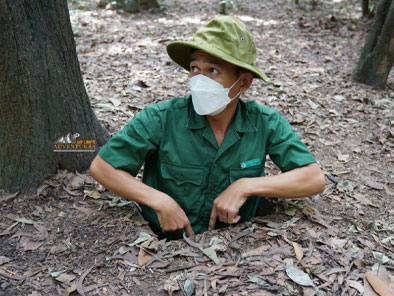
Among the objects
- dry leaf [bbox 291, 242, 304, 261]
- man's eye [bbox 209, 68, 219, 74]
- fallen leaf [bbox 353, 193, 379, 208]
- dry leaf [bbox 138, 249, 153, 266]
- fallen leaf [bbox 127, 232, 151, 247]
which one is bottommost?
fallen leaf [bbox 353, 193, 379, 208]

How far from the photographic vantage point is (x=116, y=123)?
408cm

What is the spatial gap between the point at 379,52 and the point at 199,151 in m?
4.39

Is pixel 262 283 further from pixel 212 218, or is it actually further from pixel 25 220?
pixel 25 220

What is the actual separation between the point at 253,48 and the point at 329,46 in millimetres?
5880

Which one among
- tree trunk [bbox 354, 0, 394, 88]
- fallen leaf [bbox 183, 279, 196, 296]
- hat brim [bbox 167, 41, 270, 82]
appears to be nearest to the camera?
fallen leaf [bbox 183, 279, 196, 296]

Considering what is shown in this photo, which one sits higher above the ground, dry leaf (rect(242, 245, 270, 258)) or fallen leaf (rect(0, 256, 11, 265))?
dry leaf (rect(242, 245, 270, 258))

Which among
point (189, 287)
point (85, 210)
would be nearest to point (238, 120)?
point (189, 287)

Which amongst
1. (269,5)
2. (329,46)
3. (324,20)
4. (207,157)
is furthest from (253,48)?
(269,5)

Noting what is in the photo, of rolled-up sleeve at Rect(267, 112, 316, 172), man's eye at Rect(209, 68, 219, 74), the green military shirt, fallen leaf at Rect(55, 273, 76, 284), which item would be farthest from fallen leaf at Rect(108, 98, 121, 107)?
fallen leaf at Rect(55, 273, 76, 284)

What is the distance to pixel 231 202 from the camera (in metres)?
2.61

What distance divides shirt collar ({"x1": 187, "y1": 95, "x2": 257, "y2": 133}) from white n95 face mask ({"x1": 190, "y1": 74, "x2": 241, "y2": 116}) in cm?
10

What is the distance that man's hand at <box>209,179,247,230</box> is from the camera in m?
2.60

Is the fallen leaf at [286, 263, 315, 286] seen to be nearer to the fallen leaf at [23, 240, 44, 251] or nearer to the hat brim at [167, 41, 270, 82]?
→ the hat brim at [167, 41, 270, 82]

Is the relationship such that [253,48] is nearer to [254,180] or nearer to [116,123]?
[254,180]
